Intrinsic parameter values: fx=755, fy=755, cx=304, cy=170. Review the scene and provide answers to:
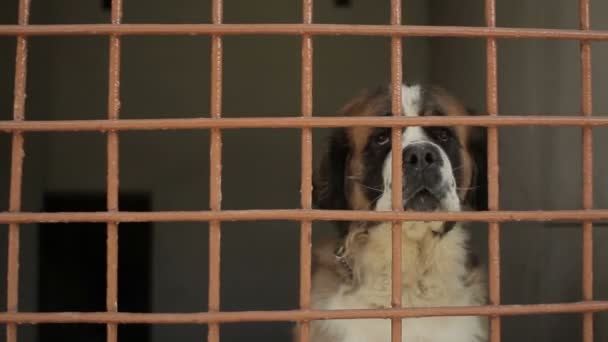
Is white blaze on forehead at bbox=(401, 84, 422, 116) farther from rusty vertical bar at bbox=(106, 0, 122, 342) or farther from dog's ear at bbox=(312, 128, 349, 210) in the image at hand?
rusty vertical bar at bbox=(106, 0, 122, 342)

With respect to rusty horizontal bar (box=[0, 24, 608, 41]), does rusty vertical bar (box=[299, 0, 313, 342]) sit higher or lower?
lower

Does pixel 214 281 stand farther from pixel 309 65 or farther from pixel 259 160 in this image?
pixel 259 160

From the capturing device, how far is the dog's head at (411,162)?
2316 millimetres

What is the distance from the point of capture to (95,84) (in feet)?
17.4

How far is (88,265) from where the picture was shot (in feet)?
17.5

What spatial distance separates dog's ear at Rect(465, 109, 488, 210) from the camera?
2.83m

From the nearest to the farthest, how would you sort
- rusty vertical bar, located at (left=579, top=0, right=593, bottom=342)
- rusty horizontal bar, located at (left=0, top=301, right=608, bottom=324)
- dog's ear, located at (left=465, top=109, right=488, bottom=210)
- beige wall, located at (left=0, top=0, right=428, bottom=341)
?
rusty horizontal bar, located at (left=0, top=301, right=608, bottom=324) < rusty vertical bar, located at (left=579, top=0, right=593, bottom=342) < dog's ear, located at (left=465, top=109, right=488, bottom=210) < beige wall, located at (left=0, top=0, right=428, bottom=341)

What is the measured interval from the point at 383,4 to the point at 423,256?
3.24 metres

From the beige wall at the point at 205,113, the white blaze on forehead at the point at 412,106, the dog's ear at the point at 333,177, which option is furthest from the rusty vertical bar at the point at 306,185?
the beige wall at the point at 205,113

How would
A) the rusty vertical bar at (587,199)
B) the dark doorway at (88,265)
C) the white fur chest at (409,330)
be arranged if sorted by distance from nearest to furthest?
the rusty vertical bar at (587,199)
the white fur chest at (409,330)
the dark doorway at (88,265)

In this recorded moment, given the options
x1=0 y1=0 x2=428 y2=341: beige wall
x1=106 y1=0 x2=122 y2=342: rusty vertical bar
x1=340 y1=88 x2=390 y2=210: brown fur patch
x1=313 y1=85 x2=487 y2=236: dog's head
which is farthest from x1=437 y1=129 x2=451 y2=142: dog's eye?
x1=0 y1=0 x2=428 y2=341: beige wall

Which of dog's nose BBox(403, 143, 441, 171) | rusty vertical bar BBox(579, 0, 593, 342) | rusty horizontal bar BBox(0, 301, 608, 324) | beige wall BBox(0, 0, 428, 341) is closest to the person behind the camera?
rusty horizontal bar BBox(0, 301, 608, 324)

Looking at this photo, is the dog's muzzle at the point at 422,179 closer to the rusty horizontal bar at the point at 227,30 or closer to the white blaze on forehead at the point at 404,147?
the white blaze on forehead at the point at 404,147

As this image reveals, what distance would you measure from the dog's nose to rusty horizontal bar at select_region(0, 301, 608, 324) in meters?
0.68
